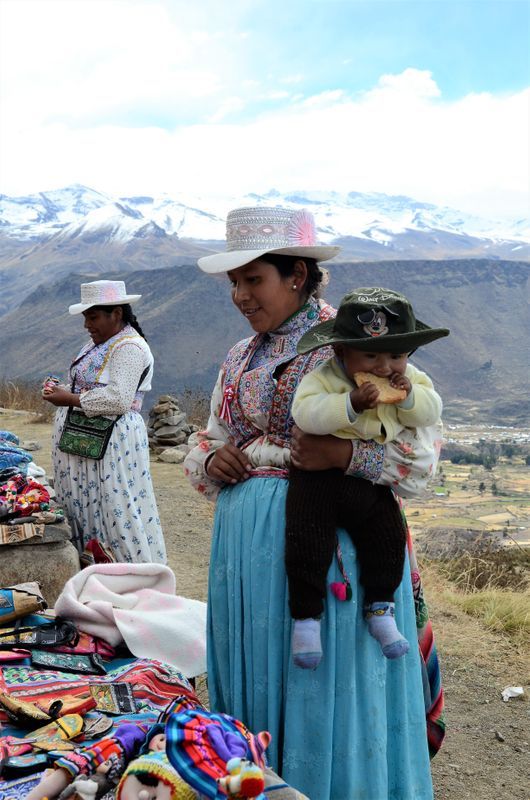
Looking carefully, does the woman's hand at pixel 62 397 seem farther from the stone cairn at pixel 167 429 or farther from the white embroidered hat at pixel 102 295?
the stone cairn at pixel 167 429

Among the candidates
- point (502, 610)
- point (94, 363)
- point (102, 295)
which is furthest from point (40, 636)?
point (502, 610)

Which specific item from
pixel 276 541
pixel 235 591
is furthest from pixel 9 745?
pixel 276 541

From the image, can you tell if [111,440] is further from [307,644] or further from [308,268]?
[307,644]

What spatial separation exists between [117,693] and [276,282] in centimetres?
150

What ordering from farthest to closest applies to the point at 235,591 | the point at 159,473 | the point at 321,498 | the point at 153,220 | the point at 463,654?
the point at 153,220, the point at 159,473, the point at 463,654, the point at 235,591, the point at 321,498

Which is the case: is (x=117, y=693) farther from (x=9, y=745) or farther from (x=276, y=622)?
(x=276, y=622)

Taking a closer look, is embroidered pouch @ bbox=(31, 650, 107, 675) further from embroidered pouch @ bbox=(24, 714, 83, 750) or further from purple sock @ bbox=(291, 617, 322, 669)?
purple sock @ bbox=(291, 617, 322, 669)

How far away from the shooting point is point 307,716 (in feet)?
7.18

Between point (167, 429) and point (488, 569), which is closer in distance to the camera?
point (488, 569)

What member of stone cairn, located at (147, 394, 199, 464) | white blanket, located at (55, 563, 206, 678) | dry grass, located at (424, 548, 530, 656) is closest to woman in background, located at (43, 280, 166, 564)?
white blanket, located at (55, 563, 206, 678)

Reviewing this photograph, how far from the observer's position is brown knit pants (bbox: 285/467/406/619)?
6.86ft

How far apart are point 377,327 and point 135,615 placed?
176 cm

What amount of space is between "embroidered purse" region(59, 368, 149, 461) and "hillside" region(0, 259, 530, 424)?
3478 centimetres

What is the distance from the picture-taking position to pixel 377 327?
6.83ft
